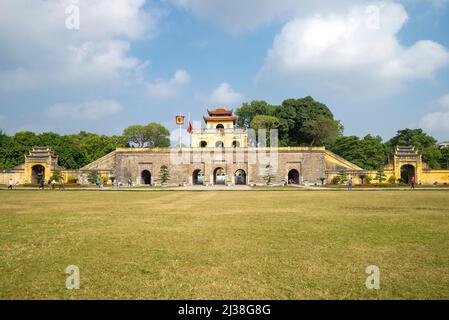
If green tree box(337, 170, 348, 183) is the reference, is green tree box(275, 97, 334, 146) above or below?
above

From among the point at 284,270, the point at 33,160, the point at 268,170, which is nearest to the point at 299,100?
the point at 268,170

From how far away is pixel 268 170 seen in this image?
4153 cm

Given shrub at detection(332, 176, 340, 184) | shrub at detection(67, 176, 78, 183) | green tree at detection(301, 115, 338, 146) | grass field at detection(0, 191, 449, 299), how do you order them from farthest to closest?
green tree at detection(301, 115, 338, 146) < shrub at detection(67, 176, 78, 183) < shrub at detection(332, 176, 340, 184) < grass field at detection(0, 191, 449, 299)

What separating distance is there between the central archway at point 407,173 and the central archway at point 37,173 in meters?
46.0

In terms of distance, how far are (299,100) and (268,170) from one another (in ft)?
70.6

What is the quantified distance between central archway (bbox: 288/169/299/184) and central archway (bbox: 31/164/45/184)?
3355 cm

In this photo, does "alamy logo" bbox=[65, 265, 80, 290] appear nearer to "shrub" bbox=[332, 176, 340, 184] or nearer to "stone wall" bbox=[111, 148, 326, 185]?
"stone wall" bbox=[111, 148, 326, 185]

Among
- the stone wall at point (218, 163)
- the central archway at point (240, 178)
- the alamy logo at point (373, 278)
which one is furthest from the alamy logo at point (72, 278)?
the central archway at point (240, 178)

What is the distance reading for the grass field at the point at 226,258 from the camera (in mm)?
4336

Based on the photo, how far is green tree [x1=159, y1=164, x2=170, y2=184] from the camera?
132 ft

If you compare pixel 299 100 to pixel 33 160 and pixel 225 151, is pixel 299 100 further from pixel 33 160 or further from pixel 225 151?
pixel 33 160

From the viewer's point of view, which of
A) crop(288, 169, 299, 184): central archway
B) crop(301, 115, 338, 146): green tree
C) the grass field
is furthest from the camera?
crop(301, 115, 338, 146): green tree

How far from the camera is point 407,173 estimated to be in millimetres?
39688

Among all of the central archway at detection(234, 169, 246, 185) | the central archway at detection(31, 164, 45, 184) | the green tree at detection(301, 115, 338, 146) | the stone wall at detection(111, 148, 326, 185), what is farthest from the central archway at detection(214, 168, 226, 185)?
the central archway at detection(31, 164, 45, 184)
